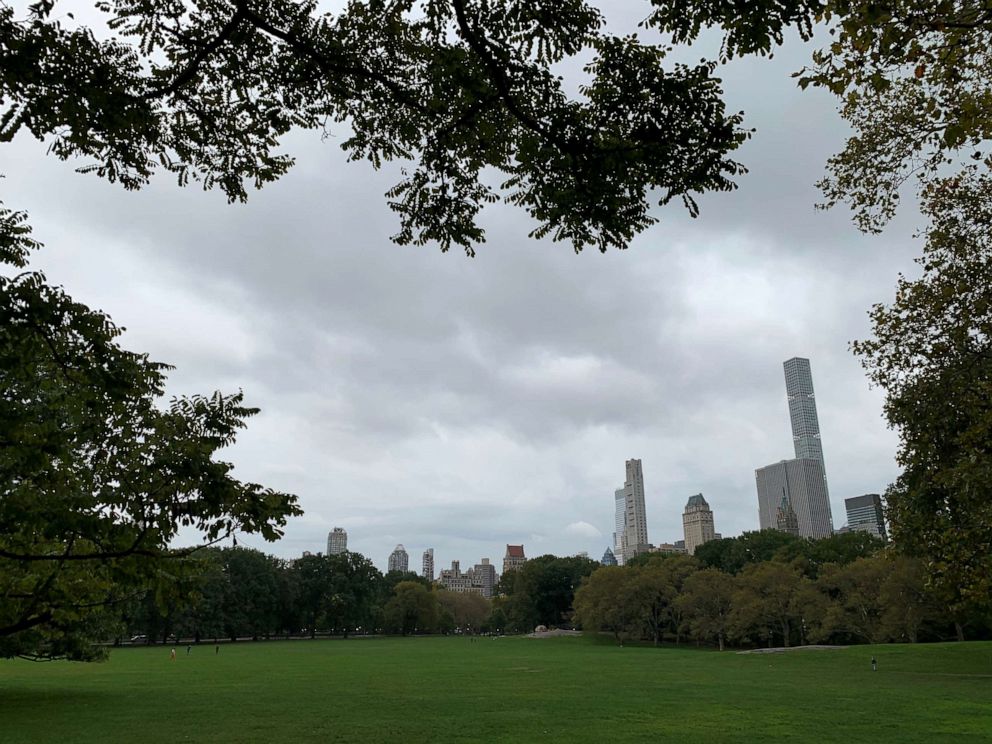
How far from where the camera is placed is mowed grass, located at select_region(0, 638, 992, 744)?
16016 mm

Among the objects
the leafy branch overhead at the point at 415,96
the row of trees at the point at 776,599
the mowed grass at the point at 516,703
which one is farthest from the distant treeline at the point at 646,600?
the leafy branch overhead at the point at 415,96

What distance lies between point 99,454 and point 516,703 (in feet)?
59.8

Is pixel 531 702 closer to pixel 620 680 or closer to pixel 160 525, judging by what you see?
pixel 620 680

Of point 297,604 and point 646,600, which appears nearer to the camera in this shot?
point 646,600

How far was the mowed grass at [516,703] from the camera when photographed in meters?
16.0

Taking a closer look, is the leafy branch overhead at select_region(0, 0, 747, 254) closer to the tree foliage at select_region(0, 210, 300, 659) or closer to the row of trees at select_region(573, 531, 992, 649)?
the tree foliage at select_region(0, 210, 300, 659)

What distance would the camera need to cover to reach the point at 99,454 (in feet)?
21.4

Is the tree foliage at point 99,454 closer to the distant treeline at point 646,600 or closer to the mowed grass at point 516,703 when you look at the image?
the mowed grass at point 516,703

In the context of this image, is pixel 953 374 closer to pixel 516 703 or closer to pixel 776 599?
pixel 516 703

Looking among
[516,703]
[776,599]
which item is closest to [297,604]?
[776,599]

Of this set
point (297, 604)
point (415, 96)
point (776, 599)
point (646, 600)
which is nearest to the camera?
point (415, 96)

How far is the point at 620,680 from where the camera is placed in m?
29.4

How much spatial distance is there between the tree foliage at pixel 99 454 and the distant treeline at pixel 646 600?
18415 mm

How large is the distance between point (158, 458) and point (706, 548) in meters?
96.0
